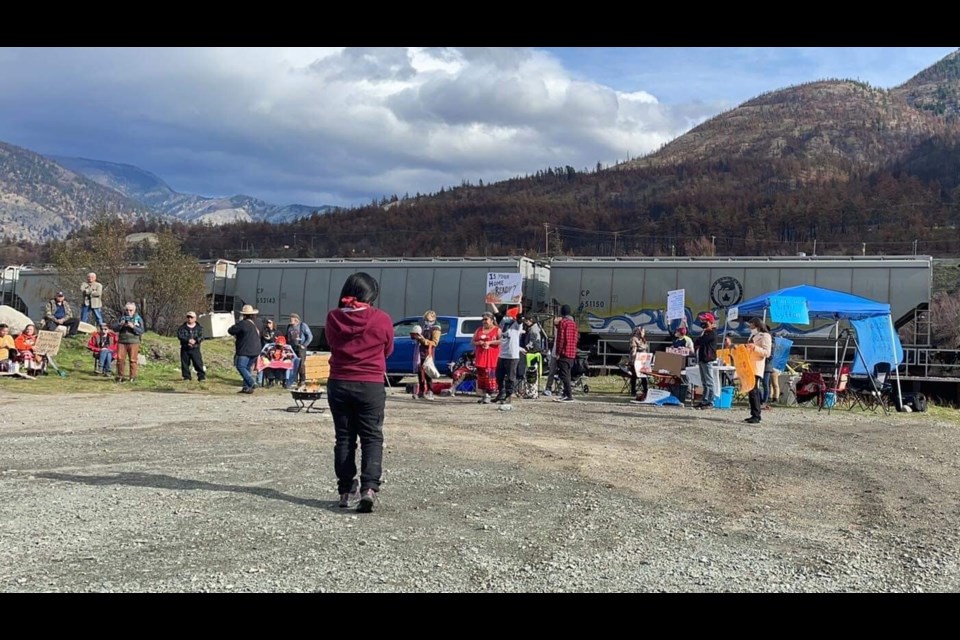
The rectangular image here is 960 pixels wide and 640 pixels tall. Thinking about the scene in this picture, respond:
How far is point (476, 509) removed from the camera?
685 centimetres

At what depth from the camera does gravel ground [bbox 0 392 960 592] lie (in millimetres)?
5082

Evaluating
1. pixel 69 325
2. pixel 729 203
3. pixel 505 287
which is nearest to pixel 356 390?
pixel 505 287

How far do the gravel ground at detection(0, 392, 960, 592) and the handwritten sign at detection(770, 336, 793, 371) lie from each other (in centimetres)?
552

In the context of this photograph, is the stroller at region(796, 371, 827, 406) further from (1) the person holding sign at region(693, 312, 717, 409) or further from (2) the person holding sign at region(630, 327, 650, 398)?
(2) the person holding sign at region(630, 327, 650, 398)

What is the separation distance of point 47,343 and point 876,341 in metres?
16.9

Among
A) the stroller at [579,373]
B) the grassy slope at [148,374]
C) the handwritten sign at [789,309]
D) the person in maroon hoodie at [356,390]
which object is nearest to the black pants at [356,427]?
the person in maroon hoodie at [356,390]

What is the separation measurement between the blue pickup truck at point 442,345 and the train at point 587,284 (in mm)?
7073

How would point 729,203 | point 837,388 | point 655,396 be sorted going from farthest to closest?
1. point 729,203
2. point 655,396
3. point 837,388

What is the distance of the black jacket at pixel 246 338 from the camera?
16922mm

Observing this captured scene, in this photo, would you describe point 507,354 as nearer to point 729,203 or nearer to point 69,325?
point 69,325

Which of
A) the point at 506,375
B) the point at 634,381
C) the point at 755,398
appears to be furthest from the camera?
the point at 634,381

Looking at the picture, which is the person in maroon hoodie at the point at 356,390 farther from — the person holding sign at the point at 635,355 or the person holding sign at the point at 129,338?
the person holding sign at the point at 129,338
